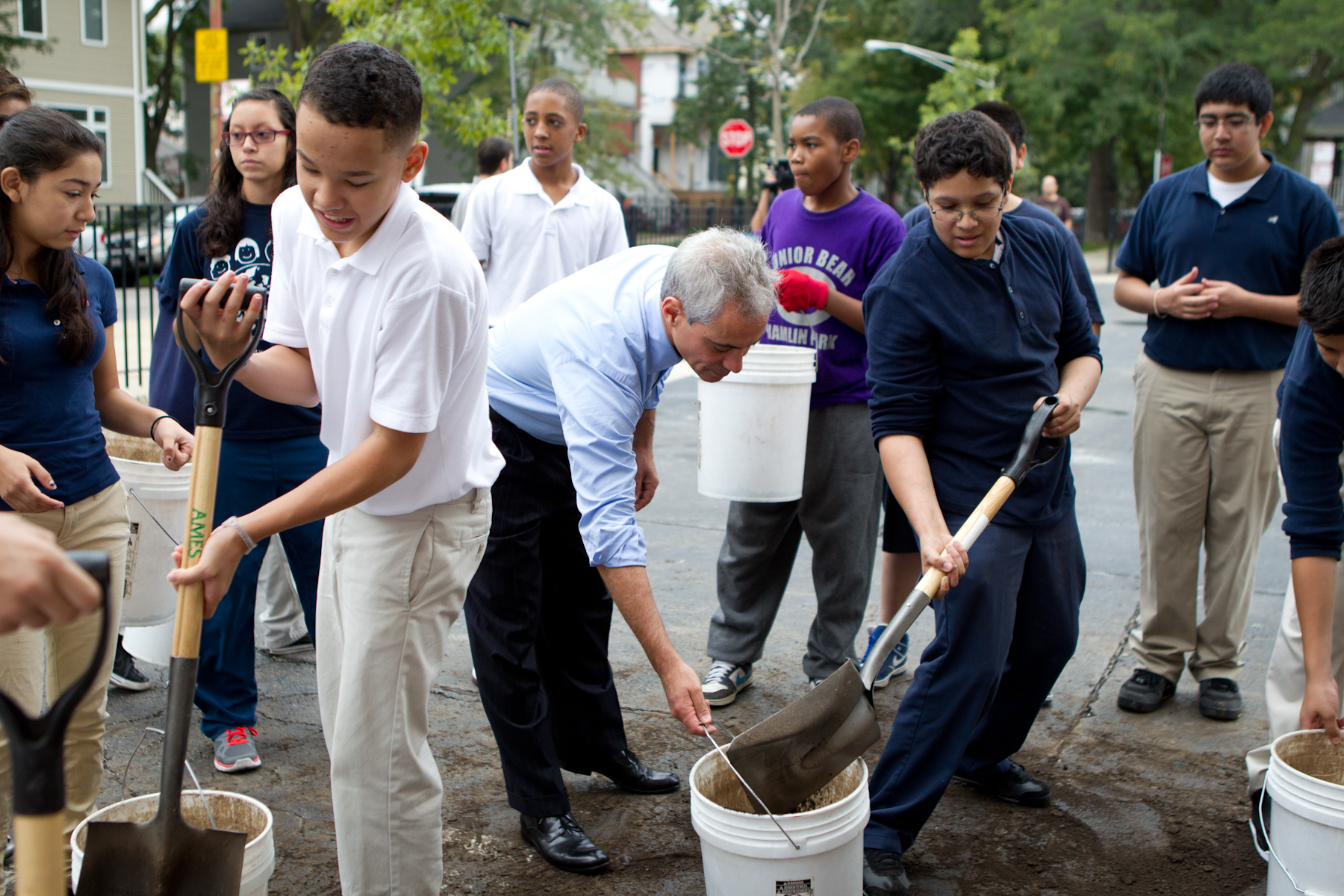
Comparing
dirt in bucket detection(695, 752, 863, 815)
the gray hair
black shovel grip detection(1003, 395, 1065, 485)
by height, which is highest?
the gray hair

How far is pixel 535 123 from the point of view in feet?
17.0

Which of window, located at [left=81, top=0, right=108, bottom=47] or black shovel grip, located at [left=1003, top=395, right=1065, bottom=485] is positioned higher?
window, located at [left=81, top=0, right=108, bottom=47]

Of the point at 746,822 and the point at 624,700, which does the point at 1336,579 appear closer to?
the point at 746,822

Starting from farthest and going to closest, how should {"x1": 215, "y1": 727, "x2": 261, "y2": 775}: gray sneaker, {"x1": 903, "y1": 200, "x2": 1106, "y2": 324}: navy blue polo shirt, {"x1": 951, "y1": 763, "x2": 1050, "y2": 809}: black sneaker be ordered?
{"x1": 903, "y1": 200, "x2": 1106, "y2": 324}: navy blue polo shirt → {"x1": 215, "y1": 727, "x2": 261, "y2": 775}: gray sneaker → {"x1": 951, "y1": 763, "x2": 1050, "y2": 809}: black sneaker

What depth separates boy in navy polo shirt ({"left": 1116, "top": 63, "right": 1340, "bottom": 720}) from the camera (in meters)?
4.16

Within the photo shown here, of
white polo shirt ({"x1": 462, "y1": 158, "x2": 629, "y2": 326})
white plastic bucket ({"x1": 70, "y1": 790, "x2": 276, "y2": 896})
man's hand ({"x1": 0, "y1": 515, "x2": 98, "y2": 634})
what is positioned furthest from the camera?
white polo shirt ({"x1": 462, "y1": 158, "x2": 629, "y2": 326})

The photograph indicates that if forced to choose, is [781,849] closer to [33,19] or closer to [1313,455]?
[1313,455]

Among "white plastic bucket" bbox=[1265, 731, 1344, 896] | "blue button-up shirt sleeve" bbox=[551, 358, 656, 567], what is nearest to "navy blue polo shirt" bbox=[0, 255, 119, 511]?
"blue button-up shirt sleeve" bbox=[551, 358, 656, 567]

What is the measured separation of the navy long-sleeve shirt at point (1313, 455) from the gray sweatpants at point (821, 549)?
1582 millimetres

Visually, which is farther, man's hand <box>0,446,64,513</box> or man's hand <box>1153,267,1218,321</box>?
man's hand <box>1153,267,1218,321</box>

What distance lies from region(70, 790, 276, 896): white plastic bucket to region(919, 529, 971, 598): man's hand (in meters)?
1.63

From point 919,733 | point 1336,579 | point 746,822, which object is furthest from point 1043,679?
point 746,822

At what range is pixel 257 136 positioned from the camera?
142 inches

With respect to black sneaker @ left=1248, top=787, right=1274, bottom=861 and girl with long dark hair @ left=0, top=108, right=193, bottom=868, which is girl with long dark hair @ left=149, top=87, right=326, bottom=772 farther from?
black sneaker @ left=1248, top=787, right=1274, bottom=861
